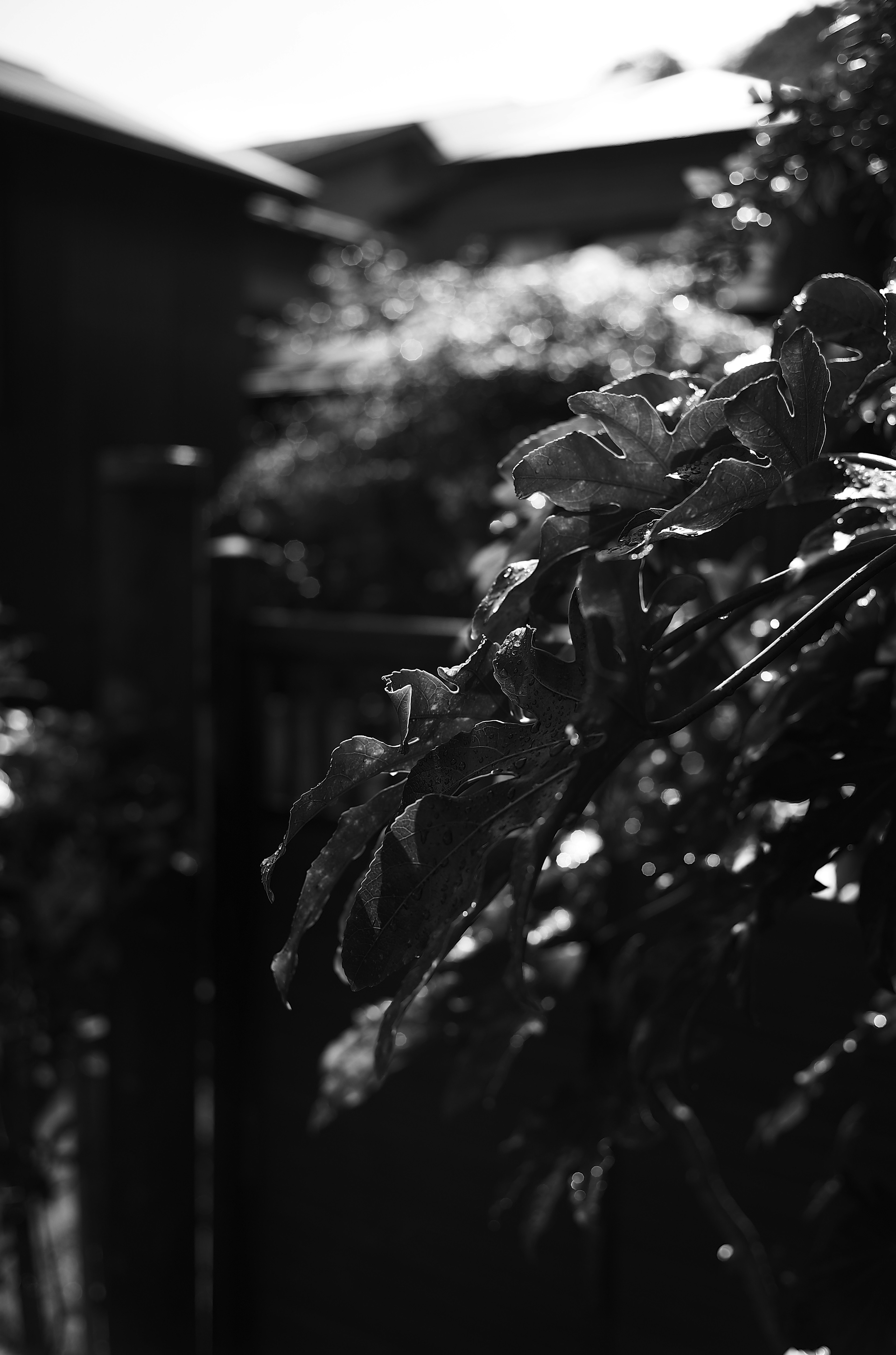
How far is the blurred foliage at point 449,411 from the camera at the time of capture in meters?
4.53

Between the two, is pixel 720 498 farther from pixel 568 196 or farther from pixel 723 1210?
pixel 568 196

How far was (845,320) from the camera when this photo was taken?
35.6 inches

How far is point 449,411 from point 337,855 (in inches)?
162

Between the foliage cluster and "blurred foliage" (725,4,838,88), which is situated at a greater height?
"blurred foliage" (725,4,838,88)

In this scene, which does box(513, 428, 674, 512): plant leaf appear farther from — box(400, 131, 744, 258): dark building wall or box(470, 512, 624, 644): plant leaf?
box(400, 131, 744, 258): dark building wall

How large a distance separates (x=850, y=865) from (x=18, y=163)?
24.8ft

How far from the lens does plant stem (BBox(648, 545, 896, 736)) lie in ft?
2.25

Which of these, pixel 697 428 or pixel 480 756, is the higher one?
pixel 697 428

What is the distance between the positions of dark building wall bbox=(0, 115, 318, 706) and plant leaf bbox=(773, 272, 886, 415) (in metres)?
6.81

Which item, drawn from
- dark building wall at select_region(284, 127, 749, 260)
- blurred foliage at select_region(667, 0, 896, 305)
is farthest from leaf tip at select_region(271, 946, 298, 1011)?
dark building wall at select_region(284, 127, 749, 260)

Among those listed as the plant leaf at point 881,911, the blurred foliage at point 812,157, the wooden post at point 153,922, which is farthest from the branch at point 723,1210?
the wooden post at point 153,922

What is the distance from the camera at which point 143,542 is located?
2457 mm

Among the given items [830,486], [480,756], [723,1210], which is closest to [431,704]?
[480,756]

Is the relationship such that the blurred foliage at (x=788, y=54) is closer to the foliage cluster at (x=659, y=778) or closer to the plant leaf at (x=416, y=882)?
the foliage cluster at (x=659, y=778)
